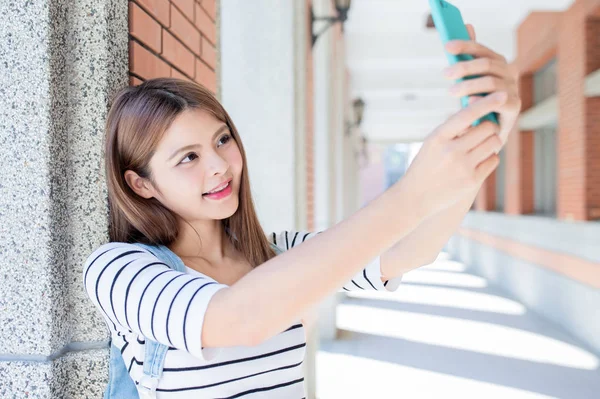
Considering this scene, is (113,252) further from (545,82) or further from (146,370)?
(545,82)

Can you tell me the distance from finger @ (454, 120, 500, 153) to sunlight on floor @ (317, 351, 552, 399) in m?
3.40

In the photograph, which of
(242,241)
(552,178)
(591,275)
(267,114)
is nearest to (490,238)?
(552,178)

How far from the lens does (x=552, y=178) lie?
30.1 feet

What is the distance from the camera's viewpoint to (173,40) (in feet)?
4.58

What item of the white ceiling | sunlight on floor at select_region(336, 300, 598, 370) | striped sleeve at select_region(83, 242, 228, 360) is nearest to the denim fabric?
striped sleeve at select_region(83, 242, 228, 360)

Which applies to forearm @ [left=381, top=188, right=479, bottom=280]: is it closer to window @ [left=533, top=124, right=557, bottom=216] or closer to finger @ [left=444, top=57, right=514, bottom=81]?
finger @ [left=444, top=57, right=514, bottom=81]

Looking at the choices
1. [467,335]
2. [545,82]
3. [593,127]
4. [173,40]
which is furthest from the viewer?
[545,82]

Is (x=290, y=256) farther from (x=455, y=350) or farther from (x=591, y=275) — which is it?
(x=591, y=275)

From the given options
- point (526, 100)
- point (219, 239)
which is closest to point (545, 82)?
point (526, 100)

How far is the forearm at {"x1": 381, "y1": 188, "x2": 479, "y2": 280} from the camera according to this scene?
Answer: 3.45ft

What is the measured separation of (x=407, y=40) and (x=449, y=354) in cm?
543

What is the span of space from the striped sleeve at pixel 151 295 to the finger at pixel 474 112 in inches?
15.0

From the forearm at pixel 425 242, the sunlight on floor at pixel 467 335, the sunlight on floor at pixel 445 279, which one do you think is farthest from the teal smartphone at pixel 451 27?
the sunlight on floor at pixel 445 279

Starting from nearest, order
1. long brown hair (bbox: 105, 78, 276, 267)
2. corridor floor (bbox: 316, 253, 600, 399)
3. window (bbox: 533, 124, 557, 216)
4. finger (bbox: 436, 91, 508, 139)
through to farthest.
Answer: finger (bbox: 436, 91, 508, 139)
long brown hair (bbox: 105, 78, 276, 267)
corridor floor (bbox: 316, 253, 600, 399)
window (bbox: 533, 124, 557, 216)
